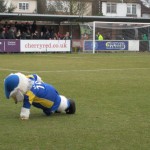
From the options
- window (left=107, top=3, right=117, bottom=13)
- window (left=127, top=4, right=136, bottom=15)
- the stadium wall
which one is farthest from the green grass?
window (left=127, top=4, right=136, bottom=15)

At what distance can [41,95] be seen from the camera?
806 centimetres

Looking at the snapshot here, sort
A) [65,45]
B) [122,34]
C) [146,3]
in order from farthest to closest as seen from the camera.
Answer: [146,3] < [122,34] < [65,45]

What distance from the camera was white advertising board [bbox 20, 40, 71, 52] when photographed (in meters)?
36.4

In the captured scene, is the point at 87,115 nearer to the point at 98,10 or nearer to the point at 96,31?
the point at 96,31

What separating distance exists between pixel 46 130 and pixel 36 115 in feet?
4.91

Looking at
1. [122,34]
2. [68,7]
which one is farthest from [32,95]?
[68,7]

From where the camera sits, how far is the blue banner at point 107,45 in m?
39.5

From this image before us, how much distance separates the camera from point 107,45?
39875 millimetres

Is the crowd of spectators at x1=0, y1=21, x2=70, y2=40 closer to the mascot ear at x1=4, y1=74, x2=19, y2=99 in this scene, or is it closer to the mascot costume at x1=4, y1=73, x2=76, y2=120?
the mascot costume at x1=4, y1=73, x2=76, y2=120

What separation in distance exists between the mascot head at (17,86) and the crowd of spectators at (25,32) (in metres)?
28.5

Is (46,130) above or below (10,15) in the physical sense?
below

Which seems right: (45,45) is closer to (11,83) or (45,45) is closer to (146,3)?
(11,83)

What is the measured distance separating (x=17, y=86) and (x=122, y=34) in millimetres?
35799

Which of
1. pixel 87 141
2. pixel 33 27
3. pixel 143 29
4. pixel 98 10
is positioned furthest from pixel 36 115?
pixel 98 10
